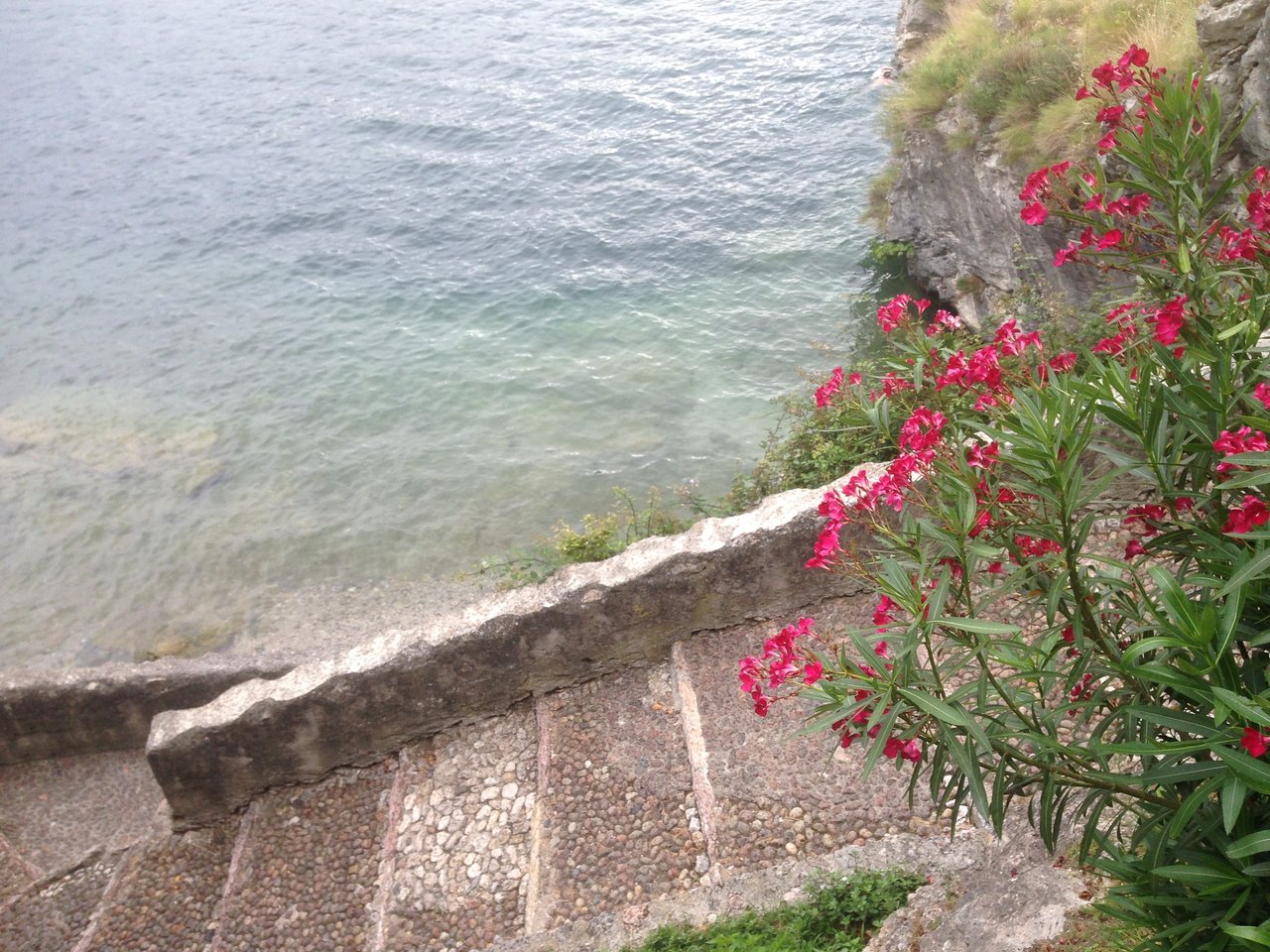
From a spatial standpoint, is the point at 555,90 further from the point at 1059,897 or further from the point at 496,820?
the point at 1059,897

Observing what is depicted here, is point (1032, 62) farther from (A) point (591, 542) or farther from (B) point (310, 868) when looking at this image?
(B) point (310, 868)

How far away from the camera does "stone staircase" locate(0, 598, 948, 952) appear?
14.9 feet

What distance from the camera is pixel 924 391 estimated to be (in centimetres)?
575

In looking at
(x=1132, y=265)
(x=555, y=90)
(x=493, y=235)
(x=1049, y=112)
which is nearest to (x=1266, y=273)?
(x=1132, y=265)

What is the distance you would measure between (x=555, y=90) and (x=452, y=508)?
44.3 feet

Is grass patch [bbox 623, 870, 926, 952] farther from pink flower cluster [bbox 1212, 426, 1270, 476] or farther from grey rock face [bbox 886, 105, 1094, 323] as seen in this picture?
grey rock face [bbox 886, 105, 1094, 323]

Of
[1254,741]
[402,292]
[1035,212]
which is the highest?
[1035,212]

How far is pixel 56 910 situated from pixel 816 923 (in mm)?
4657

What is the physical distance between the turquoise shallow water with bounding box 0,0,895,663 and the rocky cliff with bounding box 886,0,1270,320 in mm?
1457

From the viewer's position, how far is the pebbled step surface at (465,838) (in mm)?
4918

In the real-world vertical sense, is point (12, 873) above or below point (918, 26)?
below

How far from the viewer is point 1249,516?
7.62 ft

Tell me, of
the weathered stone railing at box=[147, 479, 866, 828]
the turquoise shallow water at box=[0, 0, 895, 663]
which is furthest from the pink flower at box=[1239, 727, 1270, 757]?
the turquoise shallow water at box=[0, 0, 895, 663]

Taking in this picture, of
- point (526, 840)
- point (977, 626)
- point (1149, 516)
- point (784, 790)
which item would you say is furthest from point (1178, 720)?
point (526, 840)
